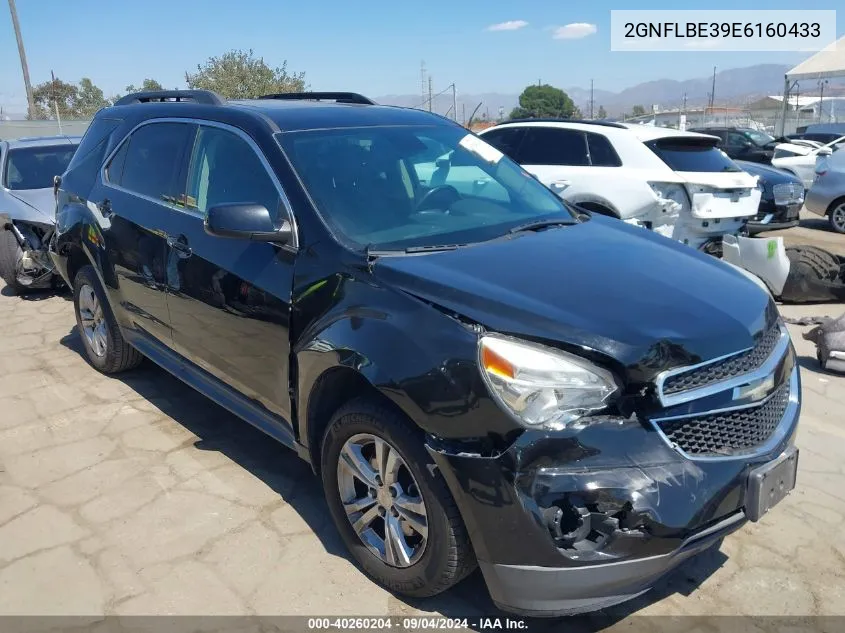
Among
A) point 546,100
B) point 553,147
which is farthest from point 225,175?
point 546,100

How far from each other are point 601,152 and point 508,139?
1325 mm

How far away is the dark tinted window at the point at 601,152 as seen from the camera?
7949 millimetres

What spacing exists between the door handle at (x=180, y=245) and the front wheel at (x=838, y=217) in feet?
35.9

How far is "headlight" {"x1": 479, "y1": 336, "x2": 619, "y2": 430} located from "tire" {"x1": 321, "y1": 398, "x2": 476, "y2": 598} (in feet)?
1.21

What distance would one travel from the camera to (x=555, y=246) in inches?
124

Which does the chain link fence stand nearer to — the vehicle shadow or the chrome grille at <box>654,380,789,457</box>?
the vehicle shadow

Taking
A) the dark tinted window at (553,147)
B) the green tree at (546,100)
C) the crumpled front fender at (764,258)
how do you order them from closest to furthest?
the crumpled front fender at (764,258) < the dark tinted window at (553,147) < the green tree at (546,100)

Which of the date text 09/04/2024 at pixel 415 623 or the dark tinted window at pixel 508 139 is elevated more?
the dark tinted window at pixel 508 139

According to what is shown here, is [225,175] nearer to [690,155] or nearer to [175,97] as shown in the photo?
[175,97]

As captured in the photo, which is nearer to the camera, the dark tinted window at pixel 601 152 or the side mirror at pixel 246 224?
the side mirror at pixel 246 224

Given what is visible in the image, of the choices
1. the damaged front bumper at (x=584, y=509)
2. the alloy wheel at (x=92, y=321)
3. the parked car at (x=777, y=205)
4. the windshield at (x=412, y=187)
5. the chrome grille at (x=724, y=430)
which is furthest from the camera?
the parked car at (x=777, y=205)

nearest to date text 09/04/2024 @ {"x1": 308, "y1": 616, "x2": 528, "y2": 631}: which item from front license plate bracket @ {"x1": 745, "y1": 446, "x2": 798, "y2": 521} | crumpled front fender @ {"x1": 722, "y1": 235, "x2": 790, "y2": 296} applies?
front license plate bracket @ {"x1": 745, "y1": 446, "x2": 798, "y2": 521}

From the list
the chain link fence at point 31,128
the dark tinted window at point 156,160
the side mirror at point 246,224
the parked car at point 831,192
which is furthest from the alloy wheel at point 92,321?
the chain link fence at point 31,128

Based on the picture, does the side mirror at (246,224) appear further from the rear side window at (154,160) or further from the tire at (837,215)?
the tire at (837,215)
